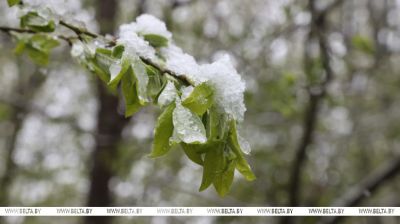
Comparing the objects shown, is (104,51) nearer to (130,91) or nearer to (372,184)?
(130,91)

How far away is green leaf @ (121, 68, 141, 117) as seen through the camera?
2.64 feet

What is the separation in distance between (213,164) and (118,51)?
279mm

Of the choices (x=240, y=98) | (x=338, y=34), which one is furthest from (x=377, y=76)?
(x=240, y=98)

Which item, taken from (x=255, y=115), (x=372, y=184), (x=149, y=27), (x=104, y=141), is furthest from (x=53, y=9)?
(x=255, y=115)

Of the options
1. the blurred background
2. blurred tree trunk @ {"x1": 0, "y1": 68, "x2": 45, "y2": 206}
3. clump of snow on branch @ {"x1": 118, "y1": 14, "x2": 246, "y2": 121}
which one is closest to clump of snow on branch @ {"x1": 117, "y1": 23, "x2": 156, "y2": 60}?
clump of snow on branch @ {"x1": 118, "y1": 14, "x2": 246, "y2": 121}

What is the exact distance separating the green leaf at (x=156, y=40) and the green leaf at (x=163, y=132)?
13.2 inches

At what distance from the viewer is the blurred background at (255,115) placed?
2943 millimetres

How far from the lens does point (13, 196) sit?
225 inches

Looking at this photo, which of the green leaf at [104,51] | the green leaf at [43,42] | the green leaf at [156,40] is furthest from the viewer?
the green leaf at [43,42]

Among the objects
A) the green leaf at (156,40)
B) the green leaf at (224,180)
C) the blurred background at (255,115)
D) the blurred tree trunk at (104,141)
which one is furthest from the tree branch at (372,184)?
the green leaf at (224,180)

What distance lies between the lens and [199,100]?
0.73m

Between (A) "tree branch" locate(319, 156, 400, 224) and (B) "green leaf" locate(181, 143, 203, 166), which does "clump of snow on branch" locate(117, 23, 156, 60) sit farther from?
(A) "tree branch" locate(319, 156, 400, 224)

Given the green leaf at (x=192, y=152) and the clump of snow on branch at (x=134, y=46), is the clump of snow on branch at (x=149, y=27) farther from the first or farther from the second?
the green leaf at (x=192, y=152)

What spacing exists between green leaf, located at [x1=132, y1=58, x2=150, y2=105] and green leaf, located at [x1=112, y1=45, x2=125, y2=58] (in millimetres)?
60
